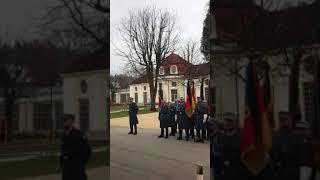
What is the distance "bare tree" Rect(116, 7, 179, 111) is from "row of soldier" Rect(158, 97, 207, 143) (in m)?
0.24

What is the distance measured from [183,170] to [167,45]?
687 millimetres

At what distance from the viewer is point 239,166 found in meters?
2.48

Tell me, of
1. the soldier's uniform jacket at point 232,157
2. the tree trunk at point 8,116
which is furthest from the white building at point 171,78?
the tree trunk at point 8,116

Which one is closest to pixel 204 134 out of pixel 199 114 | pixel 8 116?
pixel 199 114

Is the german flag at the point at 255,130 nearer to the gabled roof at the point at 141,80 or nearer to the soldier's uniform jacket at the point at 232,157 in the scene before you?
the soldier's uniform jacket at the point at 232,157

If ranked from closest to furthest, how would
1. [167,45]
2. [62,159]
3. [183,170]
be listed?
[62,159], [167,45], [183,170]

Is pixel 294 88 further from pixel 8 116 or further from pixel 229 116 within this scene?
pixel 8 116

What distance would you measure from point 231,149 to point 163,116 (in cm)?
57

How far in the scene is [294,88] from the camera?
2350mm

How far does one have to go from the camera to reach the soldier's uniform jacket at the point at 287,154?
238cm

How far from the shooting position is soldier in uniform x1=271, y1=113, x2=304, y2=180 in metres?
2.37

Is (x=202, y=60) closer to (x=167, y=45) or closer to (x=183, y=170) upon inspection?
(x=167, y=45)

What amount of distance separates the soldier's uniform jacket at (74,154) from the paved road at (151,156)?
314mm

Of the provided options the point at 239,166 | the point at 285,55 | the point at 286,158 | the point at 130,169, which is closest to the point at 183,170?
the point at 130,169
